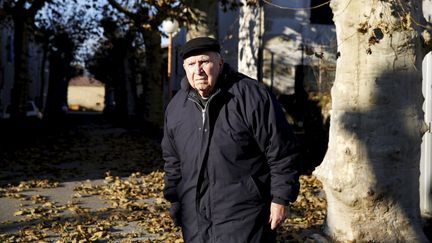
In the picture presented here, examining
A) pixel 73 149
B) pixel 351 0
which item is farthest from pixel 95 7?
pixel 351 0

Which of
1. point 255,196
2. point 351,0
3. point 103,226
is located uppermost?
point 351,0

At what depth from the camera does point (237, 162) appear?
11.9 feet

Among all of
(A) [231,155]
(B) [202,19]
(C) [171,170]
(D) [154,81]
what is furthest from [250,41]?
(A) [231,155]

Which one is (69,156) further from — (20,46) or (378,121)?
(378,121)

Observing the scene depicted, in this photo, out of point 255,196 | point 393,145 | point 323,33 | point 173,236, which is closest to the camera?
point 255,196

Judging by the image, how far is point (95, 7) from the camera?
21578mm

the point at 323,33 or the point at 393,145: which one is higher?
the point at 323,33

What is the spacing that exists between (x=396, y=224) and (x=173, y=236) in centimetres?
227

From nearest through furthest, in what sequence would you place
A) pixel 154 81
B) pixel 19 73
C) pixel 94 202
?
1. pixel 94 202
2. pixel 19 73
3. pixel 154 81

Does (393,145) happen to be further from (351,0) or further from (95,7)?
(95,7)

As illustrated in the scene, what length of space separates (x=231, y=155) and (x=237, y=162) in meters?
0.05

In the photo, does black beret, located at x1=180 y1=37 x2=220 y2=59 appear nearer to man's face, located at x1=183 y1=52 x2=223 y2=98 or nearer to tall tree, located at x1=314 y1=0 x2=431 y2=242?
man's face, located at x1=183 y1=52 x2=223 y2=98

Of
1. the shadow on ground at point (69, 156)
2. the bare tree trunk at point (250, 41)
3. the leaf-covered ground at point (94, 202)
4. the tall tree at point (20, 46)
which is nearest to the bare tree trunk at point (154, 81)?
the shadow on ground at point (69, 156)

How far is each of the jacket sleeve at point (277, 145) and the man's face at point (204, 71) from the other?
0.95 ft
